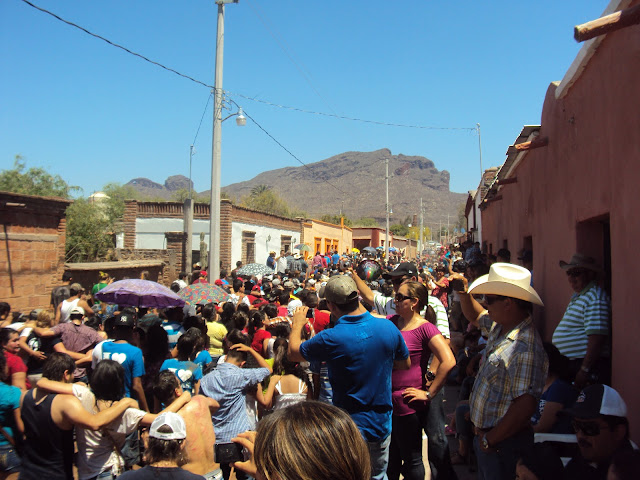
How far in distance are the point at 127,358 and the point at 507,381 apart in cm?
344

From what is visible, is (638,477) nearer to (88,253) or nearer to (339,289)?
(339,289)

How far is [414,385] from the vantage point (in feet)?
13.0

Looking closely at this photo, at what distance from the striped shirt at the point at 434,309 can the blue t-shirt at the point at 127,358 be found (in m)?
2.37

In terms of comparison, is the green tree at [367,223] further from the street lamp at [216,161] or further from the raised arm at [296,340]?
the raised arm at [296,340]

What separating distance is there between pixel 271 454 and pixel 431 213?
154035 millimetres

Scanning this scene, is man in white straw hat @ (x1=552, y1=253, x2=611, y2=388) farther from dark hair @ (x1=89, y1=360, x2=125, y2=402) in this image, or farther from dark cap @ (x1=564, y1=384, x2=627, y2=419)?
dark hair @ (x1=89, y1=360, x2=125, y2=402)

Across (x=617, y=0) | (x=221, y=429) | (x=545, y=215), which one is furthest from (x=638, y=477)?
(x=545, y=215)

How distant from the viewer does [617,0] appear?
422 centimetres

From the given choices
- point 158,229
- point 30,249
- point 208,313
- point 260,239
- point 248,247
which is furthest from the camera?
point 260,239

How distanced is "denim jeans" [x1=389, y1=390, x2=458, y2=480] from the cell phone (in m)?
1.16

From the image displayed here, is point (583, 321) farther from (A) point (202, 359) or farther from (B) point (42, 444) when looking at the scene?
(B) point (42, 444)

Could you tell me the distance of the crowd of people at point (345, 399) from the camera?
2.69 meters

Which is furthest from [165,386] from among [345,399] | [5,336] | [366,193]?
[366,193]

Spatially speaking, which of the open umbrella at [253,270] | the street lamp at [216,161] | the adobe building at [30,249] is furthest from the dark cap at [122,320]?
the open umbrella at [253,270]
